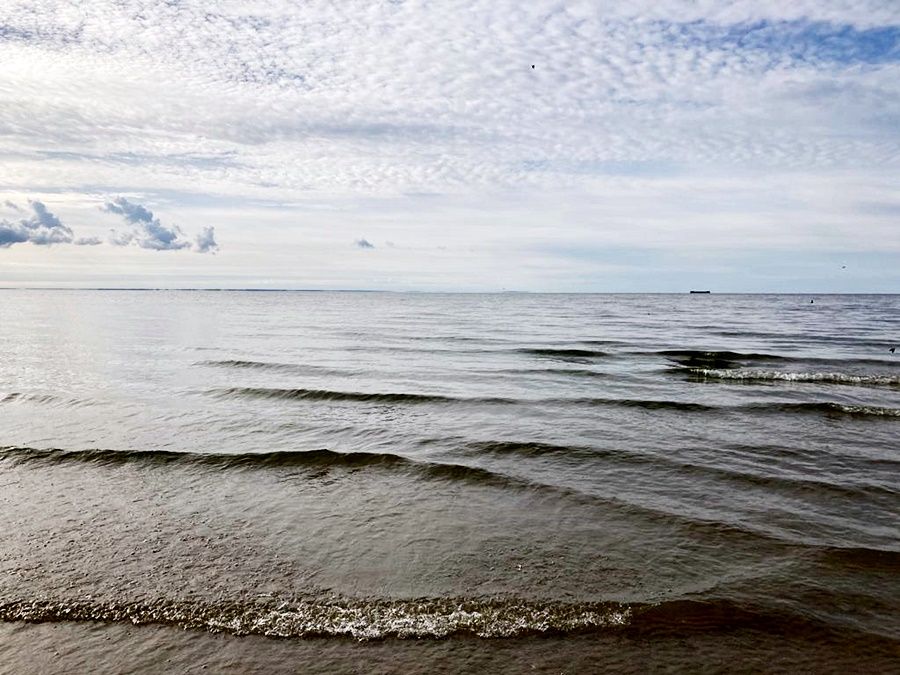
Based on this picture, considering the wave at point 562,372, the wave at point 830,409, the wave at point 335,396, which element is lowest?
the wave at point 335,396

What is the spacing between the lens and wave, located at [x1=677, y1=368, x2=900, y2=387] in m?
21.6

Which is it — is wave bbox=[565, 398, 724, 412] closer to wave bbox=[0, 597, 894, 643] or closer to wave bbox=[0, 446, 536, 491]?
wave bbox=[0, 446, 536, 491]

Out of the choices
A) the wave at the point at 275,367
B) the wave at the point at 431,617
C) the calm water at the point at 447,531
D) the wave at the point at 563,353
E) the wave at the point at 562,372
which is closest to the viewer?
the calm water at the point at 447,531

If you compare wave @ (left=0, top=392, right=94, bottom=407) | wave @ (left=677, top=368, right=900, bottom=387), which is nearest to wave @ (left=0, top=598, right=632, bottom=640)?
wave @ (left=0, top=392, right=94, bottom=407)

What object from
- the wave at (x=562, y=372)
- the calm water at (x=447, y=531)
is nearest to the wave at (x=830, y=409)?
the calm water at (x=447, y=531)

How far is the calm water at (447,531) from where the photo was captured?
18.0 feet

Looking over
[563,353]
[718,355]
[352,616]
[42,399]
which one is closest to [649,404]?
[352,616]

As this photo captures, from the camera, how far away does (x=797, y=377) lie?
22688mm

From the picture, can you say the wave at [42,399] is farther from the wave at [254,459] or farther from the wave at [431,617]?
the wave at [431,617]

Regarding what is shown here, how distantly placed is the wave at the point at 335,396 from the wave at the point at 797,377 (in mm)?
10551

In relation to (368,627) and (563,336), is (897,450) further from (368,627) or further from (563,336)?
(563,336)

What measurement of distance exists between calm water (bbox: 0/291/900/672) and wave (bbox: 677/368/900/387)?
11.5 feet

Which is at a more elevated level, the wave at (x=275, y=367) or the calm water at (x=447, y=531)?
the calm water at (x=447, y=531)

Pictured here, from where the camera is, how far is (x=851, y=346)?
34125 mm
